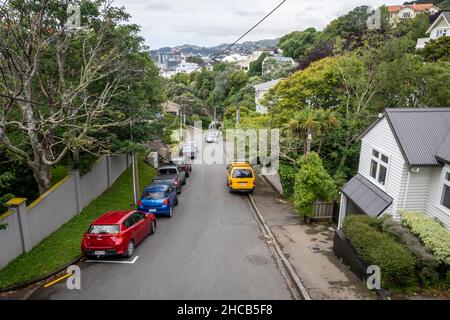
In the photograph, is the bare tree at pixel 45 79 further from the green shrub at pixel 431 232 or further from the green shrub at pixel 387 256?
the green shrub at pixel 431 232

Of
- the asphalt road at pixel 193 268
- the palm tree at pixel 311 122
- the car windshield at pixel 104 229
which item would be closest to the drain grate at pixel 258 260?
the asphalt road at pixel 193 268

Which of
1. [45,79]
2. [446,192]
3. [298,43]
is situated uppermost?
[298,43]

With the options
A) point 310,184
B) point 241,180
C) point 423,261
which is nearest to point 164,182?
point 241,180

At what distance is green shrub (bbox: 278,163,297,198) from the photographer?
19.4 metres

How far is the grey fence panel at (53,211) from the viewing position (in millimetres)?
11883

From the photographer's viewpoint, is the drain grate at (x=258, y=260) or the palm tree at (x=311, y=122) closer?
the drain grate at (x=258, y=260)

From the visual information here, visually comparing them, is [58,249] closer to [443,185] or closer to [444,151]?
[443,185]

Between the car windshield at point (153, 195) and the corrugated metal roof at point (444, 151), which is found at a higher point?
the corrugated metal roof at point (444, 151)

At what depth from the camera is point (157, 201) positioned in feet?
53.0

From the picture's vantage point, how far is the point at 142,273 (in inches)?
409

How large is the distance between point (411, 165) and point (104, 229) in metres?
10.6

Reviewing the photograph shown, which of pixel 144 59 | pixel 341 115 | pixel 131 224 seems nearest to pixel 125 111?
pixel 144 59

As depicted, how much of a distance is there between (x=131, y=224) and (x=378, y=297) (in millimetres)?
8579
